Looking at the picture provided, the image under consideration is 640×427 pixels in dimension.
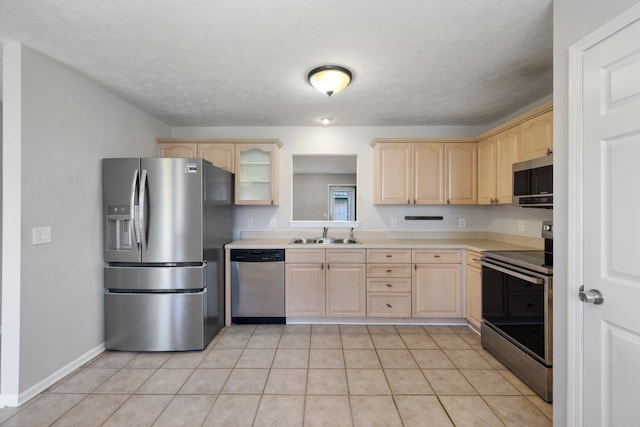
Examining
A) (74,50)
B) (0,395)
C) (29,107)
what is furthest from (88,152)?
(0,395)

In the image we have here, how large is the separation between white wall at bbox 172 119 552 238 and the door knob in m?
2.47

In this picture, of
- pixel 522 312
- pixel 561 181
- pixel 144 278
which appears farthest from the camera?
pixel 144 278

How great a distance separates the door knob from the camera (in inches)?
50.4

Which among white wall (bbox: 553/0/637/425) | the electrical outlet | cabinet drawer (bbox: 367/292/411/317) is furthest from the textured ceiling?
cabinet drawer (bbox: 367/292/411/317)

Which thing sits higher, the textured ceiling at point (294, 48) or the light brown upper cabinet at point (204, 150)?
the textured ceiling at point (294, 48)

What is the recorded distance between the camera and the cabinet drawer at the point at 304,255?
319cm

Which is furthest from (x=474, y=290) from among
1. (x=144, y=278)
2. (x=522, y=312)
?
(x=144, y=278)

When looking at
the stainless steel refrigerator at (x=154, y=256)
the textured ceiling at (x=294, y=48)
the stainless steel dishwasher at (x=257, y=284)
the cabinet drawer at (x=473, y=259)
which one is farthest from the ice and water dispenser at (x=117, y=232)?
the cabinet drawer at (x=473, y=259)

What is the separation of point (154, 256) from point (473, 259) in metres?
3.07

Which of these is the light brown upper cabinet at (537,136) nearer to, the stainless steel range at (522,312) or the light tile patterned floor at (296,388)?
the stainless steel range at (522,312)

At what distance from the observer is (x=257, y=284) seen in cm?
318

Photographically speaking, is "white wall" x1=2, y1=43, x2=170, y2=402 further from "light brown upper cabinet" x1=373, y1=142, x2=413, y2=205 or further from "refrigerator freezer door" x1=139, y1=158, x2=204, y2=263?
"light brown upper cabinet" x1=373, y1=142, x2=413, y2=205

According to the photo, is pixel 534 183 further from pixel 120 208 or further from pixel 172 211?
pixel 120 208

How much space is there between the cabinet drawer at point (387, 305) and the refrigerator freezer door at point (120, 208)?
2.33 m
